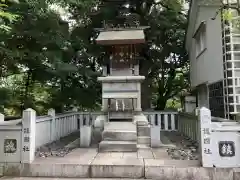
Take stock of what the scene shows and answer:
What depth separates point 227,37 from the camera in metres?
8.72

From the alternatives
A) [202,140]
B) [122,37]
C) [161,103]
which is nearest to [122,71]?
[122,37]

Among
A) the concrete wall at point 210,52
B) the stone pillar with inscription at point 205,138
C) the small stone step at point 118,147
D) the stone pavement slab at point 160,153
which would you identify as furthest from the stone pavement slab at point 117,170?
the concrete wall at point 210,52

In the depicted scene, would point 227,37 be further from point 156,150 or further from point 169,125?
point 169,125

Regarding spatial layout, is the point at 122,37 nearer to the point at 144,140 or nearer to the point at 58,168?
the point at 144,140

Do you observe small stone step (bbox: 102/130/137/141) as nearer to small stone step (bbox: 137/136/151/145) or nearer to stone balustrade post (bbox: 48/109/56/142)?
small stone step (bbox: 137/136/151/145)

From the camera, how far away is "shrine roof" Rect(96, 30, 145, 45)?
30.9 feet

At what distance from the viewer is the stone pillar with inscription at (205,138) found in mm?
5878

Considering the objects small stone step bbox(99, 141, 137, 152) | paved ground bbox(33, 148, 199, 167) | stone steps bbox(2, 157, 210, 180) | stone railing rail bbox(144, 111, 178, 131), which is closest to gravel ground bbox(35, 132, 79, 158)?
paved ground bbox(33, 148, 199, 167)

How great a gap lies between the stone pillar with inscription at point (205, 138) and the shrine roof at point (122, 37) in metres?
4.34

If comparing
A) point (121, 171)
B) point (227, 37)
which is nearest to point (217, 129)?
point (121, 171)

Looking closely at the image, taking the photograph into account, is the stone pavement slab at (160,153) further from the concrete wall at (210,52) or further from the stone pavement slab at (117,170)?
the concrete wall at (210,52)

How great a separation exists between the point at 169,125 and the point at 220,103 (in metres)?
4.37

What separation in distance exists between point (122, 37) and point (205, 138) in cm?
519

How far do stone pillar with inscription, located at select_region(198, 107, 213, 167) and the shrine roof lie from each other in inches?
171
